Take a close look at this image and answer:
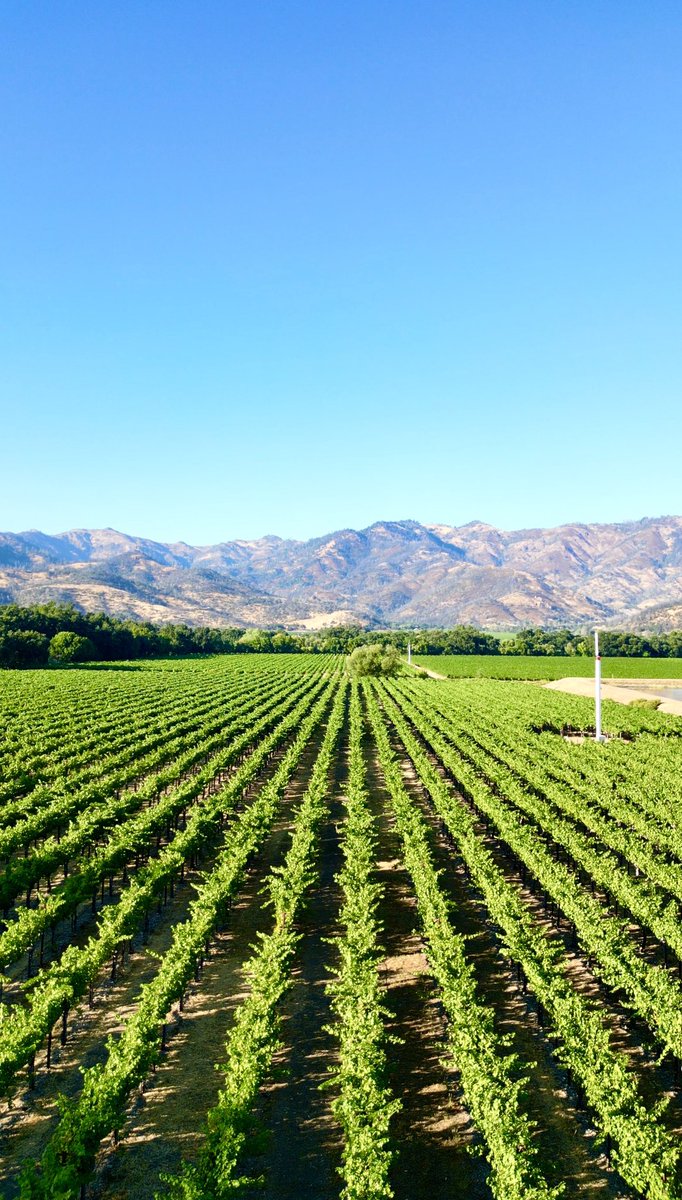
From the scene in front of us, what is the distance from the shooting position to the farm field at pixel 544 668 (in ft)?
392

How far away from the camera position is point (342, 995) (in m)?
14.2

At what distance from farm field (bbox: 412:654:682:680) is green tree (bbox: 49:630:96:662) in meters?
74.8

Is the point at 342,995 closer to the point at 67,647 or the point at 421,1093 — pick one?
the point at 421,1093

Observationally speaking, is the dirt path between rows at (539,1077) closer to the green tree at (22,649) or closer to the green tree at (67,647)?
the green tree at (22,649)

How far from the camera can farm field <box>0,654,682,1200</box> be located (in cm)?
→ 1061

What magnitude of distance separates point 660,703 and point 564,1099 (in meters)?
67.2

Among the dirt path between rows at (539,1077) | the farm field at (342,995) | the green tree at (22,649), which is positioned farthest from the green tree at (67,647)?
the dirt path between rows at (539,1077)

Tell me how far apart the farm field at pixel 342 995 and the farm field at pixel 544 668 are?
87996 millimetres

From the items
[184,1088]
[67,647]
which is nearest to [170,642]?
[67,647]

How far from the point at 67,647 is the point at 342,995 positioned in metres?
125

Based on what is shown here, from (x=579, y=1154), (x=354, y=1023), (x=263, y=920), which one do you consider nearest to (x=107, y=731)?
(x=263, y=920)

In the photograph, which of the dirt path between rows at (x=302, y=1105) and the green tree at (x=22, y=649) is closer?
the dirt path between rows at (x=302, y=1105)

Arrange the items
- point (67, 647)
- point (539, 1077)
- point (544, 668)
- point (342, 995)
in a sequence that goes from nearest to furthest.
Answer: point (539, 1077), point (342, 995), point (67, 647), point (544, 668)

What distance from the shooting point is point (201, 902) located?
704 inches
